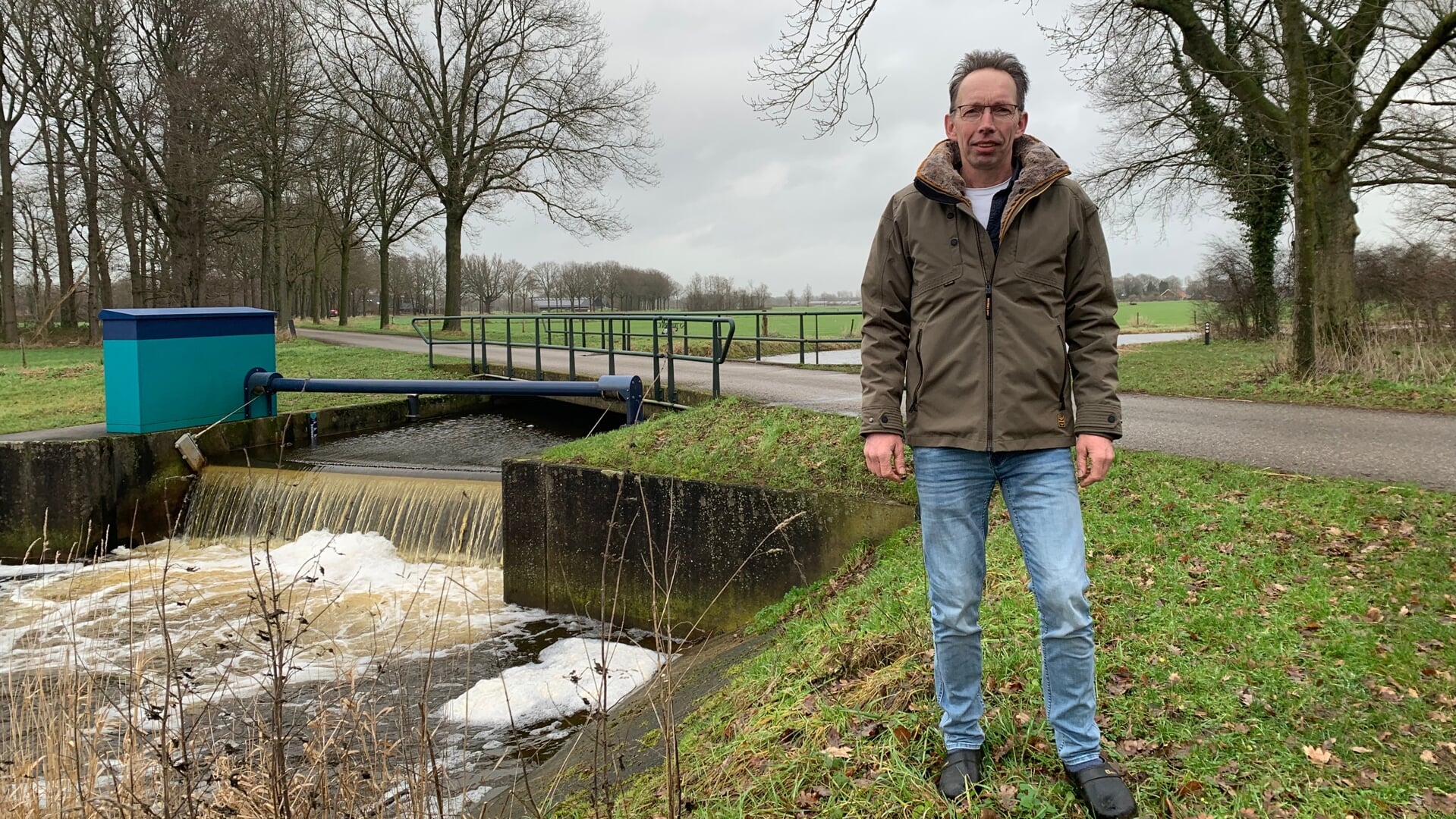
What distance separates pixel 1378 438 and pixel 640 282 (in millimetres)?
55190

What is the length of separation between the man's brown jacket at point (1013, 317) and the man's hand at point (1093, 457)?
0.03 metres

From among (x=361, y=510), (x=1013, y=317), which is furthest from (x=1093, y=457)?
(x=361, y=510)

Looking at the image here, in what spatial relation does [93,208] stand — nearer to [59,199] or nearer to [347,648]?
[59,199]

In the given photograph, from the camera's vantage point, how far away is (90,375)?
16.1m

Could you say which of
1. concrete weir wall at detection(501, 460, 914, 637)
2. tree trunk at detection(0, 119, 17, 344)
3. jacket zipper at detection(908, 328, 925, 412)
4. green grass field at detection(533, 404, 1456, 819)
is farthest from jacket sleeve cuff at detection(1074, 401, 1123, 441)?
tree trunk at detection(0, 119, 17, 344)

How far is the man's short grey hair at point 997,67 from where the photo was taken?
2.47m

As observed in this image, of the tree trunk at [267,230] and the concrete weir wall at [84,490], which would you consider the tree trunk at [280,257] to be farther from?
the concrete weir wall at [84,490]

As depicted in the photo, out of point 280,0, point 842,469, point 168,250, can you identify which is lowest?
point 842,469

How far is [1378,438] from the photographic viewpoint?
A: 24.3ft

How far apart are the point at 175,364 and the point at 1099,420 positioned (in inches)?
389

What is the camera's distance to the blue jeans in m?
2.40

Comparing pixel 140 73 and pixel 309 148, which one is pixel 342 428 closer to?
pixel 309 148

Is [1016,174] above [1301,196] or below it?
below

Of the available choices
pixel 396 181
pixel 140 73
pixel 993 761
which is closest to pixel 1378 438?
pixel 993 761
